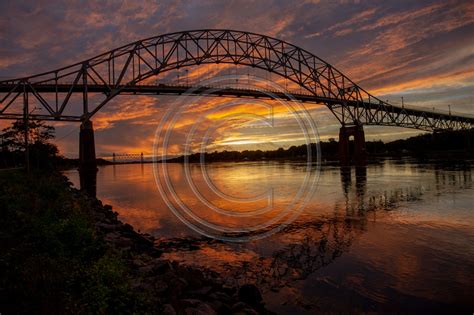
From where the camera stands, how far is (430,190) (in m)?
22.7

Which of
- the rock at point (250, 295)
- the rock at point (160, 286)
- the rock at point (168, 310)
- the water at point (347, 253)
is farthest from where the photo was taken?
the water at point (347, 253)

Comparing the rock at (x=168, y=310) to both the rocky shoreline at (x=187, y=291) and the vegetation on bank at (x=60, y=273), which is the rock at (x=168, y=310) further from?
the vegetation on bank at (x=60, y=273)

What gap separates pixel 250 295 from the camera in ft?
21.8

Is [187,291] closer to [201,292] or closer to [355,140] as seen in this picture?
[201,292]

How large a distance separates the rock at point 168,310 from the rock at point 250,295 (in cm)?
176

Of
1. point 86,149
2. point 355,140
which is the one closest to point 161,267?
point 86,149

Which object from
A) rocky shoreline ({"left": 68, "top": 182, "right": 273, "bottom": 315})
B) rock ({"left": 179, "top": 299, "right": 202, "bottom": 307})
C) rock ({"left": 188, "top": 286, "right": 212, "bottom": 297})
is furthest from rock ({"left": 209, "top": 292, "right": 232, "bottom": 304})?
rock ({"left": 179, "top": 299, "right": 202, "bottom": 307})

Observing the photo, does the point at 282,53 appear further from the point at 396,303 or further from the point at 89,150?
the point at 396,303

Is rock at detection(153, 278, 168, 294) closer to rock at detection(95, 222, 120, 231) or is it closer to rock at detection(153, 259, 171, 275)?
rock at detection(153, 259, 171, 275)

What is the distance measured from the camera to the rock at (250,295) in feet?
21.5

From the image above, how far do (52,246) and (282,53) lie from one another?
77.1 m

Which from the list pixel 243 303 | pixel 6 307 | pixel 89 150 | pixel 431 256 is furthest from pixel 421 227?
→ pixel 89 150

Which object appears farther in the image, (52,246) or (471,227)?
(471,227)

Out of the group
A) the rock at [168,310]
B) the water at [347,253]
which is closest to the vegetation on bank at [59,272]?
the rock at [168,310]
